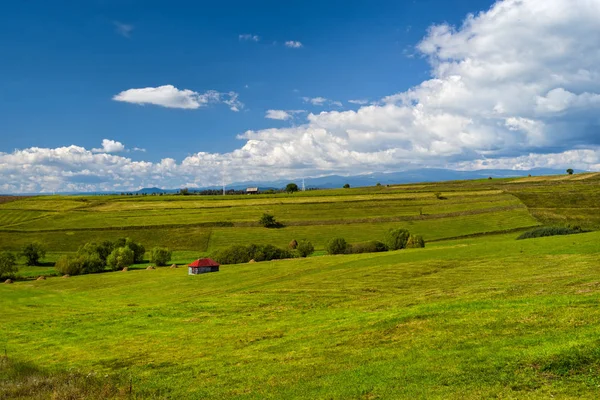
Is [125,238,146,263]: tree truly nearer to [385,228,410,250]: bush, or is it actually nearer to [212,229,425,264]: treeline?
[212,229,425,264]: treeline

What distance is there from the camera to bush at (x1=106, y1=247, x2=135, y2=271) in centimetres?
11301

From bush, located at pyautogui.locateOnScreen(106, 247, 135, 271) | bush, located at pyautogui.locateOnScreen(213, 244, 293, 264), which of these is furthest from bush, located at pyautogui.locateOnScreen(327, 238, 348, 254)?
bush, located at pyautogui.locateOnScreen(106, 247, 135, 271)

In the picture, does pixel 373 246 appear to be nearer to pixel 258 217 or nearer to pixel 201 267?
pixel 201 267

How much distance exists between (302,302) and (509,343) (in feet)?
80.4

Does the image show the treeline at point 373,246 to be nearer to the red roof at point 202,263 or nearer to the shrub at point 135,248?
the red roof at point 202,263

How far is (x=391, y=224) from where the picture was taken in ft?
463

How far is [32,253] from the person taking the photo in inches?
4638

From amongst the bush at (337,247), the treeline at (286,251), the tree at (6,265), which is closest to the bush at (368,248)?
the treeline at (286,251)

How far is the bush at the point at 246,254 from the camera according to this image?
10712cm

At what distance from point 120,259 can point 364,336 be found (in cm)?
10234

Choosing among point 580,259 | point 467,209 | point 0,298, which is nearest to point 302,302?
point 580,259

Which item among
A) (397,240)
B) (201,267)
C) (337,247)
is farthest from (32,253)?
(397,240)

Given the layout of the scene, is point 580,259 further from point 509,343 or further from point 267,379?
point 267,379

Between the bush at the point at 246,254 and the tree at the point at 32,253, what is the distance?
171ft
